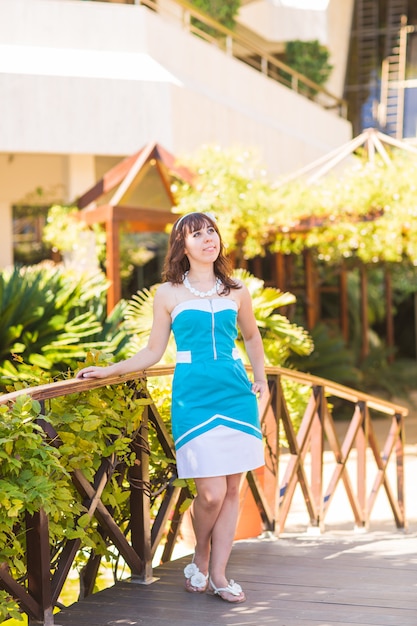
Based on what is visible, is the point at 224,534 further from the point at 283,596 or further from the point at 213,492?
the point at 283,596

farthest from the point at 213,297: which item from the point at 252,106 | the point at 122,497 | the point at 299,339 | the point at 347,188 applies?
the point at 252,106

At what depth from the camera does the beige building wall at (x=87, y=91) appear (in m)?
13.3

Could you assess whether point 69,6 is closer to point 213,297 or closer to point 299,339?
point 299,339

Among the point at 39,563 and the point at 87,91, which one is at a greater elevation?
the point at 87,91

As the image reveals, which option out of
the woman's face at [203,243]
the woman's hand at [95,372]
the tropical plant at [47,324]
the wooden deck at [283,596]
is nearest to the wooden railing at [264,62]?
the tropical plant at [47,324]

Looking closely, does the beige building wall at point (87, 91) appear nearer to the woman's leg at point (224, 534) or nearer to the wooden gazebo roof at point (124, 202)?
the wooden gazebo roof at point (124, 202)

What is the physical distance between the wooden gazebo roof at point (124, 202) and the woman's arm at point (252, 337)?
7167 mm

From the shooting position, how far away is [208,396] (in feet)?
13.1

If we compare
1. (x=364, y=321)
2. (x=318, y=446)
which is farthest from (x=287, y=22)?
(x=318, y=446)

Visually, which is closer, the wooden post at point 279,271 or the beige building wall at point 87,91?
the beige building wall at point 87,91

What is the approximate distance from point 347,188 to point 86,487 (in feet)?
28.7

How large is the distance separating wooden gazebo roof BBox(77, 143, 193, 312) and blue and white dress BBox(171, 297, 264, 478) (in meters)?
7.42

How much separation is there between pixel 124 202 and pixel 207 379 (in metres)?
9.24

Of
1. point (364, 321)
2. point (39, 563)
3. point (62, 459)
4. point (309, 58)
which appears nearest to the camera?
point (39, 563)
